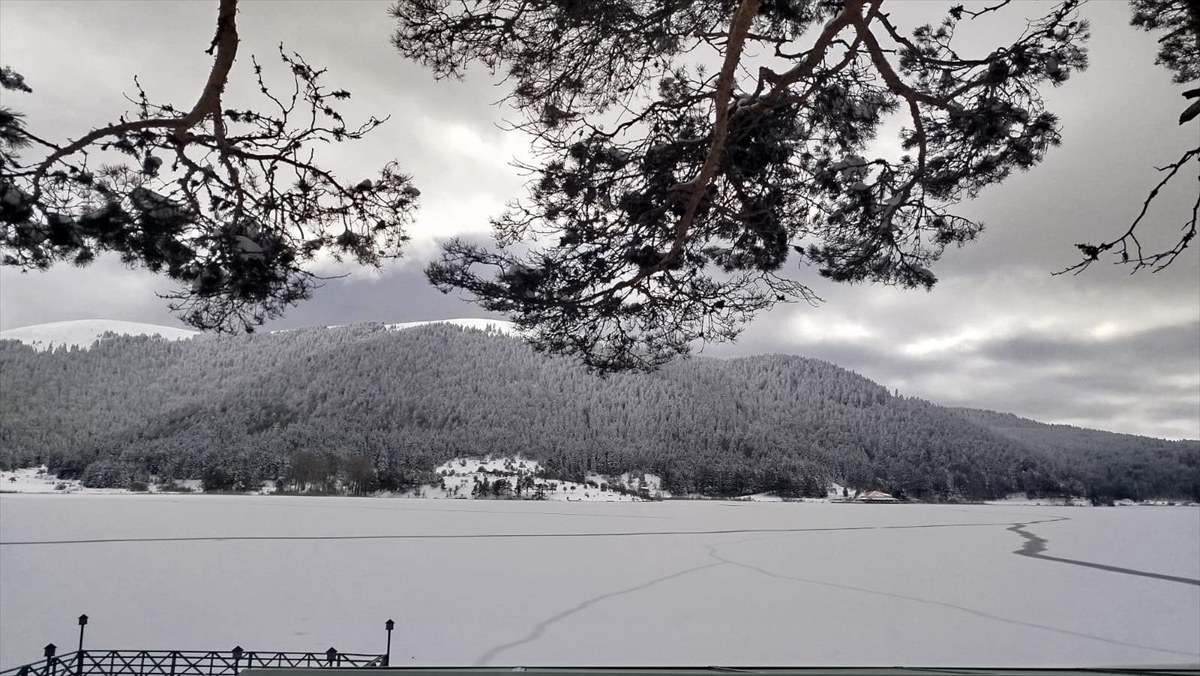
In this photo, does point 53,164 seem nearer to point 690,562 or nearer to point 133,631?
point 133,631

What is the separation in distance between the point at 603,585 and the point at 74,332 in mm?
45815

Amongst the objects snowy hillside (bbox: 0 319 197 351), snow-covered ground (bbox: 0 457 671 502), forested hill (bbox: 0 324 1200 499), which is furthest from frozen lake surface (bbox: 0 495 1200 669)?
snowy hillside (bbox: 0 319 197 351)

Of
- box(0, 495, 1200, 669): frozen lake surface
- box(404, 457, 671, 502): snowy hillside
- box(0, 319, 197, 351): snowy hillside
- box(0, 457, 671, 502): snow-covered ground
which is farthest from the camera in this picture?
box(0, 319, 197, 351): snowy hillside

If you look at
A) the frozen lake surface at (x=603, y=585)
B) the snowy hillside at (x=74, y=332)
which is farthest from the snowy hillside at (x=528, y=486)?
the snowy hillside at (x=74, y=332)

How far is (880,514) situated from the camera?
99.2ft

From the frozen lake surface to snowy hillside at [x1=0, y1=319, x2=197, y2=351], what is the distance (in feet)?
58.5

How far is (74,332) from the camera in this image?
48.1 metres

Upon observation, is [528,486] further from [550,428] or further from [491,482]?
[550,428]

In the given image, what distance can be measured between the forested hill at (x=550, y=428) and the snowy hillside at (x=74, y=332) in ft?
5.85

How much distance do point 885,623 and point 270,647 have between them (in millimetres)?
11407

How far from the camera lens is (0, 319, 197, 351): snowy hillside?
42.8m

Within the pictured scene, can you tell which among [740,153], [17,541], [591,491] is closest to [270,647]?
[740,153]

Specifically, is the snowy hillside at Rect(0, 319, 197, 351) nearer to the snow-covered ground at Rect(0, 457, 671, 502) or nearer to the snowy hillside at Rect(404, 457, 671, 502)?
the snow-covered ground at Rect(0, 457, 671, 502)

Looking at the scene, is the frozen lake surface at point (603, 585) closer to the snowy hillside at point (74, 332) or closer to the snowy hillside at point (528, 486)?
the snowy hillside at point (528, 486)
